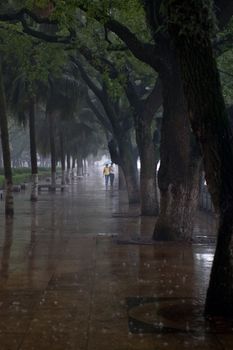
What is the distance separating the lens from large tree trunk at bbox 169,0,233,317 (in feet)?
25.3

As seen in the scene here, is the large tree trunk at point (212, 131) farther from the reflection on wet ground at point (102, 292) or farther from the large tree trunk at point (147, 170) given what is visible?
the large tree trunk at point (147, 170)

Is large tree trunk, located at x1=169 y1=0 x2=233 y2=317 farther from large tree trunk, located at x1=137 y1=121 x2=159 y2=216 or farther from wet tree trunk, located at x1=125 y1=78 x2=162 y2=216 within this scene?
large tree trunk, located at x1=137 y1=121 x2=159 y2=216

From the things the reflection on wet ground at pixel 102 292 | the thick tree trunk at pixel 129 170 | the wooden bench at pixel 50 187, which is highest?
the thick tree trunk at pixel 129 170

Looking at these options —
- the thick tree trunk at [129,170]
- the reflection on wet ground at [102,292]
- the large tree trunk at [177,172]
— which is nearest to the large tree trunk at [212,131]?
the reflection on wet ground at [102,292]

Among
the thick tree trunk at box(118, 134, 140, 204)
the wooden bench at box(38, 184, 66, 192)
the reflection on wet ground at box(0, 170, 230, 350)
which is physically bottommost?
the reflection on wet ground at box(0, 170, 230, 350)

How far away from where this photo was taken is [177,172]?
47.4 feet

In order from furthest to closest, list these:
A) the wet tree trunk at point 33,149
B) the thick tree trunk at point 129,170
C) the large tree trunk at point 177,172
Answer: the wet tree trunk at point 33,149 < the thick tree trunk at point 129,170 < the large tree trunk at point 177,172

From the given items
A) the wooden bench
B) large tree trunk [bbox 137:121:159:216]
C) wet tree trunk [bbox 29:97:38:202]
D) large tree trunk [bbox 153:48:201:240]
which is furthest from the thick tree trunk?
large tree trunk [bbox 153:48:201:240]

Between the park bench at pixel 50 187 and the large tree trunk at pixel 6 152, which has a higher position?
the large tree trunk at pixel 6 152

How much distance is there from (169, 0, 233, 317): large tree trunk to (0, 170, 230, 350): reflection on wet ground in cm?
43

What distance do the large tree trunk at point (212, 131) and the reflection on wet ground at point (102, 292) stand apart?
0.43m

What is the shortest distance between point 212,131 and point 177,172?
6613mm

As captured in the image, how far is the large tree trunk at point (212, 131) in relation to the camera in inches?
304

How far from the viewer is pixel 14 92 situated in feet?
90.1
